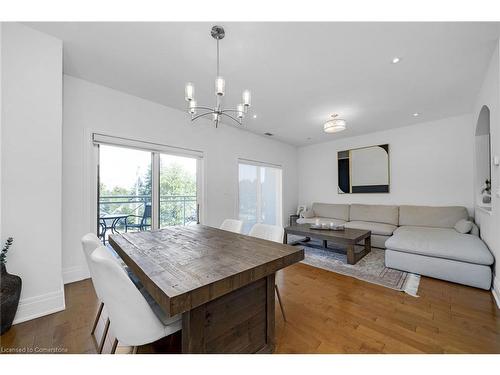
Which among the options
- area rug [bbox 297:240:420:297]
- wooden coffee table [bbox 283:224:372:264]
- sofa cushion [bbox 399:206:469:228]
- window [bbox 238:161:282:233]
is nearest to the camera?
area rug [bbox 297:240:420:297]

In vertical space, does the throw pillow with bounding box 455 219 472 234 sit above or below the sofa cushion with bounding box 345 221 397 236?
above

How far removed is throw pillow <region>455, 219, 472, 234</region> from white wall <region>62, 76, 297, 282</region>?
3868mm

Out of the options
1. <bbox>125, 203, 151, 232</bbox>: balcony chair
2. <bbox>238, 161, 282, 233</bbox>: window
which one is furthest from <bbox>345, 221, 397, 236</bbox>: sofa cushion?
<bbox>125, 203, 151, 232</bbox>: balcony chair

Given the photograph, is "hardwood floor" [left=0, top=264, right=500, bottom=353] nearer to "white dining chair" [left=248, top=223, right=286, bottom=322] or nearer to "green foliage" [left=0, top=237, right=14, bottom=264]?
"white dining chair" [left=248, top=223, right=286, bottom=322]

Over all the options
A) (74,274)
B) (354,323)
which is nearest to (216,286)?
(354,323)

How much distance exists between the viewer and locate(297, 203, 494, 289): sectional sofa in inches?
88.1

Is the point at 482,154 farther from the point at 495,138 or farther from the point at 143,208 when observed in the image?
the point at 143,208

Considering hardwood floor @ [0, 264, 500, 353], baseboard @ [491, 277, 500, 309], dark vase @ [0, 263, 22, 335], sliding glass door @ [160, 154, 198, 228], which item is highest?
sliding glass door @ [160, 154, 198, 228]

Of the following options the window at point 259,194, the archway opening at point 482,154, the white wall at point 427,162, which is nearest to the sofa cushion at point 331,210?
the white wall at point 427,162

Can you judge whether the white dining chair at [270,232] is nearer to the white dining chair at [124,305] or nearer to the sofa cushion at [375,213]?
the white dining chair at [124,305]

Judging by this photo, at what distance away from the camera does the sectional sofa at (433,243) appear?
7.34 feet

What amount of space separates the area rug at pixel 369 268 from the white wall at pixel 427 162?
155cm
